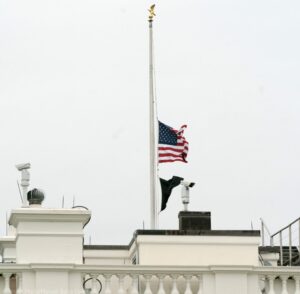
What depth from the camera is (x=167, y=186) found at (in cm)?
2511

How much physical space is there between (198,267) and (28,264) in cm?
288

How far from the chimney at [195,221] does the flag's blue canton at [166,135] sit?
3.88m

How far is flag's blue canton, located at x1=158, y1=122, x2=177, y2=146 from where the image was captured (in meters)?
27.5

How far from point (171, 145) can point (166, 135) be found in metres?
0.33

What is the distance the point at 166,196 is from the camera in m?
25.1

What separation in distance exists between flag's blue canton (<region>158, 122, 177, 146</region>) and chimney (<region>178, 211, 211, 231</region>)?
3.88m

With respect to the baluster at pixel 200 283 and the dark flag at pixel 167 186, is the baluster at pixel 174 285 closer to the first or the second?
the baluster at pixel 200 283

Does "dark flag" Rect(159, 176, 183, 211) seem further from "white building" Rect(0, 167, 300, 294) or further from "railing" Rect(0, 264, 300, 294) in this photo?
"railing" Rect(0, 264, 300, 294)

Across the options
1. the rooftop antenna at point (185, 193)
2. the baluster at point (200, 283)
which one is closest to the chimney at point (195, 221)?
the rooftop antenna at point (185, 193)

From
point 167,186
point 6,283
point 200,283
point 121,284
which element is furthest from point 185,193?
point 6,283

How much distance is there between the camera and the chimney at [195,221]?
930 inches

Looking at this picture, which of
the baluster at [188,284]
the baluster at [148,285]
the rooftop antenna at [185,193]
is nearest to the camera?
the baluster at [148,285]

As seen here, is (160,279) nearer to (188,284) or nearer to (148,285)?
(148,285)

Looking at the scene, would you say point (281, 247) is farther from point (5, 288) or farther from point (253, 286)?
point (5, 288)
